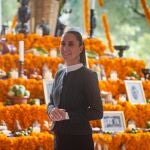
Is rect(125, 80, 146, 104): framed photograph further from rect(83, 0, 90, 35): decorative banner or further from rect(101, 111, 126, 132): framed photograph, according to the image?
rect(83, 0, 90, 35): decorative banner

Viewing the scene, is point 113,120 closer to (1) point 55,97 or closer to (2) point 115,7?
(1) point 55,97

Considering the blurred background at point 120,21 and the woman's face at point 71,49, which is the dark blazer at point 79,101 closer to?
the woman's face at point 71,49

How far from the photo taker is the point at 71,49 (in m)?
3.49

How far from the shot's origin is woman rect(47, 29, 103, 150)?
3.43 meters

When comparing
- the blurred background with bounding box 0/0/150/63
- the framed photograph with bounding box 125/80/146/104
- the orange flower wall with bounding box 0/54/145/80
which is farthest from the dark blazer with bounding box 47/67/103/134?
the blurred background with bounding box 0/0/150/63

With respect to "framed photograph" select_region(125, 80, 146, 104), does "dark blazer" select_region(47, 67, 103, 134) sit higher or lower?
lower

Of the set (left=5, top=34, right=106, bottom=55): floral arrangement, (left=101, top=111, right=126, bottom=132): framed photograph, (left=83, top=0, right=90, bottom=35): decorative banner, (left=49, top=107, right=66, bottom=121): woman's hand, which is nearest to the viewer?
(left=49, top=107, right=66, bottom=121): woman's hand

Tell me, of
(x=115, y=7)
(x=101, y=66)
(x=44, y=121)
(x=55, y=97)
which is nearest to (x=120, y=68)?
(x=101, y=66)

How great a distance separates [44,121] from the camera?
5.82 m

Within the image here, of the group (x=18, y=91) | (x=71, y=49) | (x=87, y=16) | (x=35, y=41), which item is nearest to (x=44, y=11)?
(x=87, y=16)

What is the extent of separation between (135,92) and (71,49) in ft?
12.2

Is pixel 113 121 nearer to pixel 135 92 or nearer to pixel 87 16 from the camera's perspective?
pixel 135 92

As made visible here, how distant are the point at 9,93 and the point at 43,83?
45 cm

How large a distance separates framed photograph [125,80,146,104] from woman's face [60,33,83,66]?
11.5ft
